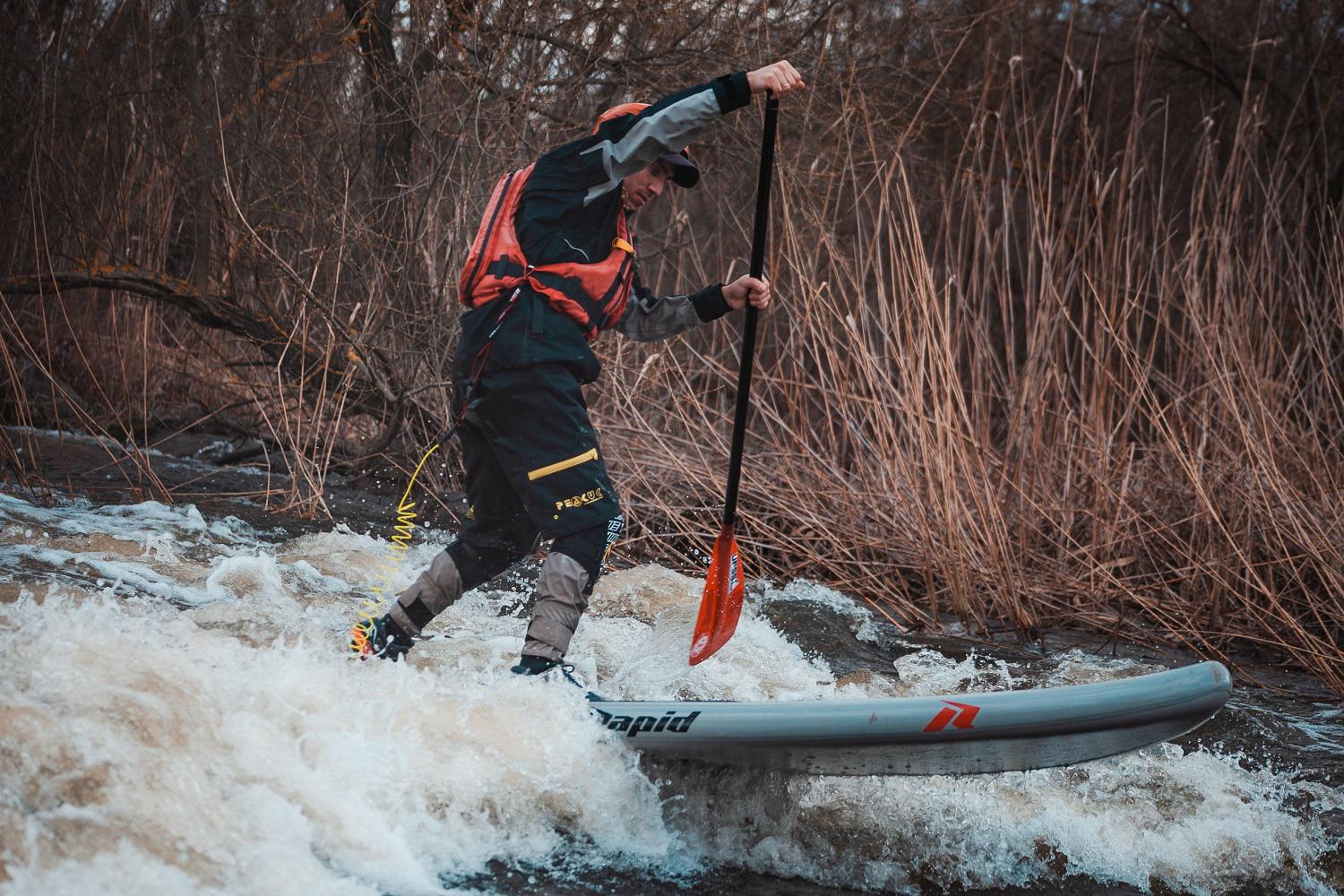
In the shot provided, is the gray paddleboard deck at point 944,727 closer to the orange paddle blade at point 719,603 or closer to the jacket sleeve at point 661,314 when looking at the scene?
the orange paddle blade at point 719,603

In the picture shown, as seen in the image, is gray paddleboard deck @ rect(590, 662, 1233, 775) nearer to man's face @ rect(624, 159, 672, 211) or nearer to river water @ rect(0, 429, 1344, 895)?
river water @ rect(0, 429, 1344, 895)

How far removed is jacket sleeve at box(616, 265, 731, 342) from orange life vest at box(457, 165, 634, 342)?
0.26m

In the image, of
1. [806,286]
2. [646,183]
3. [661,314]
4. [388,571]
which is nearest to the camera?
[646,183]

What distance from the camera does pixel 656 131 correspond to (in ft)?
9.05

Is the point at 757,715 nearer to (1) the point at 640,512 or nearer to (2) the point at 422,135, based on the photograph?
(1) the point at 640,512

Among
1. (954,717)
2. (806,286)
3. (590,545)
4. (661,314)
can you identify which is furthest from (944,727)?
(806,286)

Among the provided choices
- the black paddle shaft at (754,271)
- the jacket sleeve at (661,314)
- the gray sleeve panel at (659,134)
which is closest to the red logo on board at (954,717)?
the black paddle shaft at (754,271)

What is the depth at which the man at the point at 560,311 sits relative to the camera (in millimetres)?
2801

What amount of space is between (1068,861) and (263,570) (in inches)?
117

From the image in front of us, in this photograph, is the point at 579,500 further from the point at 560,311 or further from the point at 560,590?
the point at 560,311

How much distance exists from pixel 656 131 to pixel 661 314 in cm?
63

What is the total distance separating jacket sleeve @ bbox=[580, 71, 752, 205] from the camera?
9.05 ft

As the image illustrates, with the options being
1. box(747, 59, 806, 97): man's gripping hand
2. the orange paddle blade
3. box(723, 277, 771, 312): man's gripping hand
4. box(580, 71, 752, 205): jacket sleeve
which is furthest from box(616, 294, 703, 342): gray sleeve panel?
box(747, 59, 806, 97): man's gripping hand

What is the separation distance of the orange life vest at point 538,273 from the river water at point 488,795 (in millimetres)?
919
